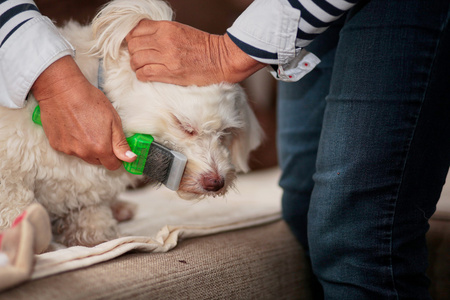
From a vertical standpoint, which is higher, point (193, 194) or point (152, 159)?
point (152, 159)

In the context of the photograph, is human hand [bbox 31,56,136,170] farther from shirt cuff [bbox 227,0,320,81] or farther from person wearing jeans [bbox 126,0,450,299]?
shirt cuff [bbox 227,0,320,81]

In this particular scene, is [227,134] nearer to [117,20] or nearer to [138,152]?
[138,152]

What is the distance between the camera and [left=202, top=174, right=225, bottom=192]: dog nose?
0.94 meters

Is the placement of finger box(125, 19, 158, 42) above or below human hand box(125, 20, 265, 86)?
above

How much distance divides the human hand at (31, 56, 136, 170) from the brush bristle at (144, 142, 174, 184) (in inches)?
2.1

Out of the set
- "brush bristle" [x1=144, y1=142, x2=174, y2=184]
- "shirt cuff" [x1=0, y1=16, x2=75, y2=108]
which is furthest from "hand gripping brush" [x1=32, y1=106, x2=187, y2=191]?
"shirt cuff" [x1=0, y1=16, x2=75, y2=108]

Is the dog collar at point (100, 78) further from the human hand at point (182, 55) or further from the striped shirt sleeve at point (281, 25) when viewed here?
the striped shirt sleeve at point (281, 25)

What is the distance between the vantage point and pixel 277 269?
3.37 feet

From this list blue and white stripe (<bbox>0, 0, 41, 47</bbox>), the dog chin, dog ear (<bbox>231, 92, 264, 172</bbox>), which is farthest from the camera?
dog ear (<bbox>231, 92, 264, 172</bbox>)

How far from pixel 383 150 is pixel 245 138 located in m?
0.50

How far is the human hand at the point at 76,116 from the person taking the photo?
0.76 metres

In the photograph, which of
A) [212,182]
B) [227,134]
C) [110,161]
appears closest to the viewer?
[110,161]

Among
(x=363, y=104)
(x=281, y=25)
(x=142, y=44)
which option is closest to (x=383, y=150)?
(x=363, y=104)

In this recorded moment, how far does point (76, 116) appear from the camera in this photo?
764 millimetres
